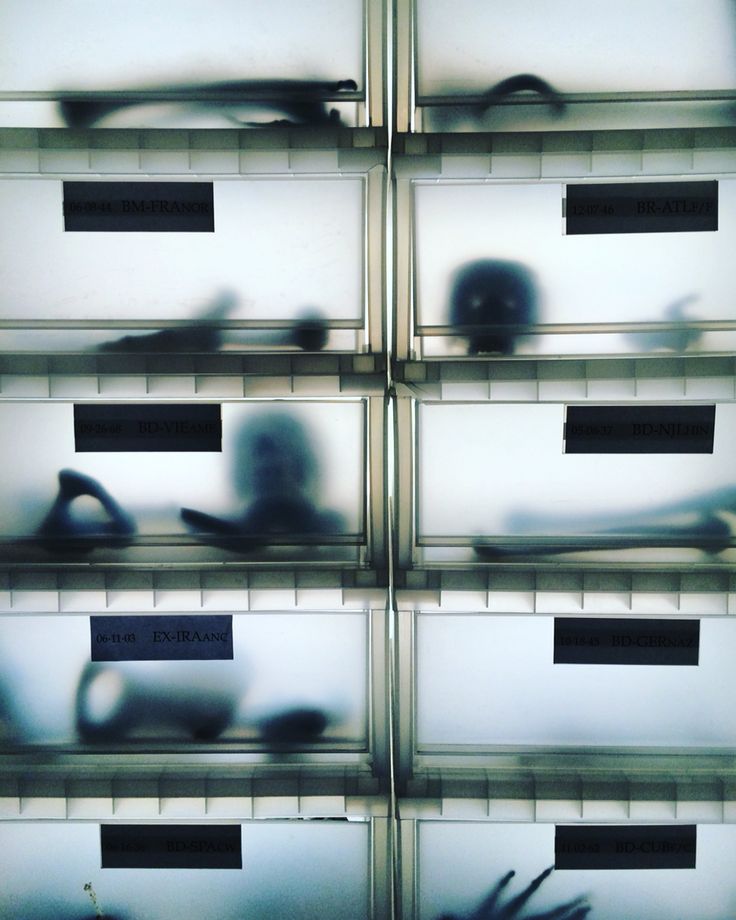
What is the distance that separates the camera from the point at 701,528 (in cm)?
72

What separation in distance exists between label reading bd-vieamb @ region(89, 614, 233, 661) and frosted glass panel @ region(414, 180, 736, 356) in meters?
0.38

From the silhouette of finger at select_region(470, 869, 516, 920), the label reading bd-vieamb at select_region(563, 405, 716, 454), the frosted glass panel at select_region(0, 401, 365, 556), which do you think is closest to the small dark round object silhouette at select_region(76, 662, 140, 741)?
the frosted glass panel at select_region(0, 401, 365, 556)

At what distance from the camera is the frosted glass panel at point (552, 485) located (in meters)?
0.71

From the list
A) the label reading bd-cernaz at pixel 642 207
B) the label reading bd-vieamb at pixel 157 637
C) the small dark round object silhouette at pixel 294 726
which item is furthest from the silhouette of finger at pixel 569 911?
the label reading bd-cernaz at pixel 642 207

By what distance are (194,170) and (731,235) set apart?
0.50 metres

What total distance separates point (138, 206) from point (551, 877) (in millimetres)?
780

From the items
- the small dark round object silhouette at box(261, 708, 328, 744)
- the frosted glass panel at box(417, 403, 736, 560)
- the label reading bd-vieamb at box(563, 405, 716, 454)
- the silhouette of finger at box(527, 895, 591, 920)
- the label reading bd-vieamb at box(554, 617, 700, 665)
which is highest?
the label reading bd-vieamb at box(563, 405, 716, 454)

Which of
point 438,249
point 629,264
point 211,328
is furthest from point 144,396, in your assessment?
point 629,264

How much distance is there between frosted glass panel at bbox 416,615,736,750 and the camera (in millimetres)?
733

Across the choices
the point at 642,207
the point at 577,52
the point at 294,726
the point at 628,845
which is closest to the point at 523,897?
the point at 628,845

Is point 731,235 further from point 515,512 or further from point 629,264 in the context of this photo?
point 515,512

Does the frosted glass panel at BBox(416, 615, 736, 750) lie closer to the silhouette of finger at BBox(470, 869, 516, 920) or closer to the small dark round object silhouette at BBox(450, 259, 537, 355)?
the silhouette of finger at BBox(470, 869, 516, 920)

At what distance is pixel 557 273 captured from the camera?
2.30 ft

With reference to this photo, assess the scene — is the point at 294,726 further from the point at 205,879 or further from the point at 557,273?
the point at 557,273
